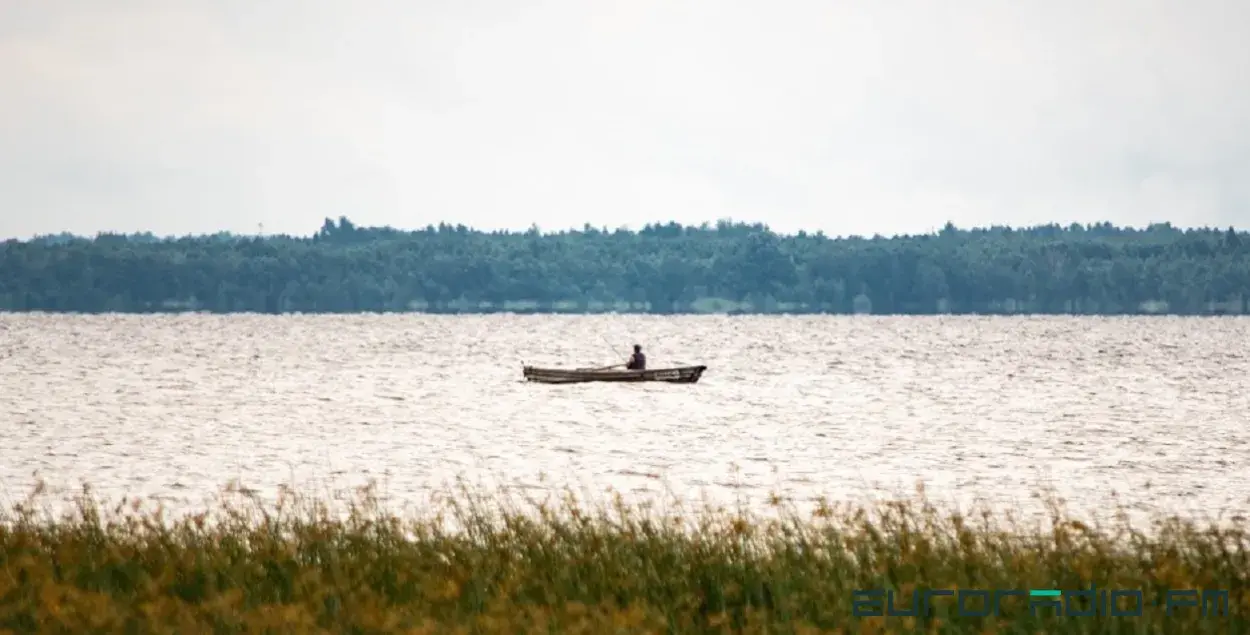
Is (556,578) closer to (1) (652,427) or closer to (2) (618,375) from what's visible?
(1) (652,427)

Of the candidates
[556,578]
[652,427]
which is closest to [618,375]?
[652,427]

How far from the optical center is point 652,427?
59438 millimetres

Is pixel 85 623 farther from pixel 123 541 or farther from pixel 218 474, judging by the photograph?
pixel 218 474

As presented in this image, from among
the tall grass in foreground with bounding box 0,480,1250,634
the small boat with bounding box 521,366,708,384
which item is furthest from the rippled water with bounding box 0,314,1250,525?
the tall grass in foreground with bounding box 0,480,1250,634

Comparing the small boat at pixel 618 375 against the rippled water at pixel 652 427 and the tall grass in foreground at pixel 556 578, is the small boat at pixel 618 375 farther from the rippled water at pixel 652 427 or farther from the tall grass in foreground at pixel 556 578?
the tall grass in foreground at pixel 556 578

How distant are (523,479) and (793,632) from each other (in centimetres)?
2606

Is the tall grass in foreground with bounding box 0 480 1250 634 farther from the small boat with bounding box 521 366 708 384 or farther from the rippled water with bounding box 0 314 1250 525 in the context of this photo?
the small boat with bounding box 521 366 708 384

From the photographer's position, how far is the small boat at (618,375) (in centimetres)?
7162

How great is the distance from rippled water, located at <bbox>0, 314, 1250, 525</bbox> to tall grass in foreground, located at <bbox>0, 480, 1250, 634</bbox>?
16.5 metres

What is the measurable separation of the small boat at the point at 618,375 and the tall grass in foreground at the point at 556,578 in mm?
53467

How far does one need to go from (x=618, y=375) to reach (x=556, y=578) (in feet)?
186

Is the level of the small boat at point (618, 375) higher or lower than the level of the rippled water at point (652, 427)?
higher

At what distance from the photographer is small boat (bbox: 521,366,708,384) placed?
7162 cm

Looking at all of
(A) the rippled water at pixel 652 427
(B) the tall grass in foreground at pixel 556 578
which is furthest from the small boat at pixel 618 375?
(B) the tall grass in foreground at pixel 556 578
